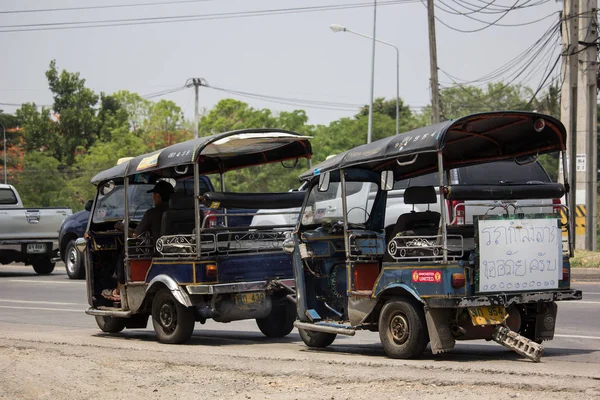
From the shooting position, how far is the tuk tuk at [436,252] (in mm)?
8891

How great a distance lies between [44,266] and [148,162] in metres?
15.4

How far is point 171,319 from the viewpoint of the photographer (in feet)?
38.1

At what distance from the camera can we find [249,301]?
11375 millimetres

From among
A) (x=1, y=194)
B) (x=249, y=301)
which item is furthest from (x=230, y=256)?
(x=1, y=194)

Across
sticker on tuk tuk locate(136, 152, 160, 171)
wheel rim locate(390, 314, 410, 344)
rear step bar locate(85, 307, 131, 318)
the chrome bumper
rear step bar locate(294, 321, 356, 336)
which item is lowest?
rear step bar locate(85, 307, 131, 318)

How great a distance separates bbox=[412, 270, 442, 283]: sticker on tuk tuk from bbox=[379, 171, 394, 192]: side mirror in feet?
4.33

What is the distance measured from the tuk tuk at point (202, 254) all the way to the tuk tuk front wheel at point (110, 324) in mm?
15

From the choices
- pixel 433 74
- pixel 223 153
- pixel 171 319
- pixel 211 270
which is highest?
pixel 433 74

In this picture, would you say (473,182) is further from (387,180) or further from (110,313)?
(110,313)

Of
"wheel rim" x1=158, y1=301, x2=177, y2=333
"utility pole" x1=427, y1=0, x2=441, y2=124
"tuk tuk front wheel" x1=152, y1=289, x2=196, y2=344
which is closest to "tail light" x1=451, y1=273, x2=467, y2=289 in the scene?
"tuk tuk front wheel" x1=152, y1=289, x2=196, y2=344

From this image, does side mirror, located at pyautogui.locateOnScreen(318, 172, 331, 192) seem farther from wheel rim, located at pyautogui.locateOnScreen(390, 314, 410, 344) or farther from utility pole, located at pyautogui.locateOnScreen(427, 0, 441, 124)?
utility pole, located at pyautogui.locateOnScreen(427, 0, 441, 124)

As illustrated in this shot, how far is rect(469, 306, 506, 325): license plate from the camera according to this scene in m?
8.91

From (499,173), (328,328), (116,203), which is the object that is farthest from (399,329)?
(116,203)

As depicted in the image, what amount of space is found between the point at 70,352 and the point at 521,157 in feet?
17.4
